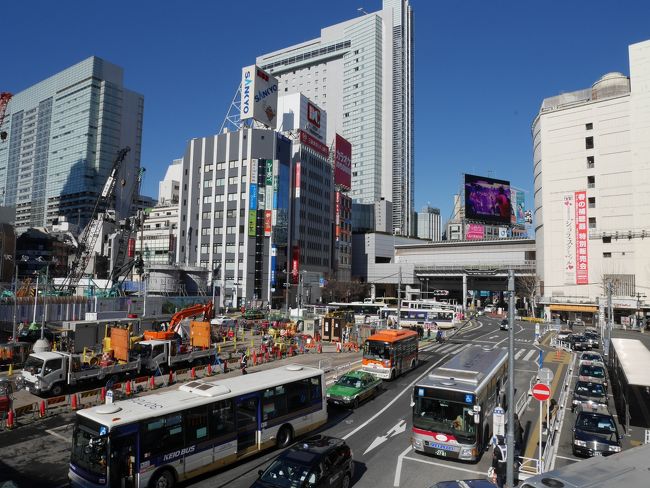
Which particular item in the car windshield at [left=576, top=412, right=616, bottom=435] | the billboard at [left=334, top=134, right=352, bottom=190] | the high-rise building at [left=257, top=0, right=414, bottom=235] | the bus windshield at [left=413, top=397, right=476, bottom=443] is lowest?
the car windshield at [left=576, top=412, right=616, bottom=435]

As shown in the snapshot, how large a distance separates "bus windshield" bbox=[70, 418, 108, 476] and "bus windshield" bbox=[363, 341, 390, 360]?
705 inches

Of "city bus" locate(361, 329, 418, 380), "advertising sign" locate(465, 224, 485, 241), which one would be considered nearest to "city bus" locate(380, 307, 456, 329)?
"city bus" locate(361, 329, 418, 380)

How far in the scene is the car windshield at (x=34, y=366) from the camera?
2264 cm

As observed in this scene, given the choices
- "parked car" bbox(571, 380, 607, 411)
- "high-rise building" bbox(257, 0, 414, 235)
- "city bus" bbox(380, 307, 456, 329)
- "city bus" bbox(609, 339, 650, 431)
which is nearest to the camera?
"city bus" bbox(609, 339, 650, 431)

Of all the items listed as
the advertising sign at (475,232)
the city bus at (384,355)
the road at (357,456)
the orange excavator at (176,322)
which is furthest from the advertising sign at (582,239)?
the road at (357,456)

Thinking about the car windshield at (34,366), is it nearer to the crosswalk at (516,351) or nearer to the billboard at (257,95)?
the crosswalk at (516,351)

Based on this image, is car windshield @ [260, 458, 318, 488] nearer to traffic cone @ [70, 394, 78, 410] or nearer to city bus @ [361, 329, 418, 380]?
traffic cone @ [70, 394, 78, 410]

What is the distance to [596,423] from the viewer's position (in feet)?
54.8

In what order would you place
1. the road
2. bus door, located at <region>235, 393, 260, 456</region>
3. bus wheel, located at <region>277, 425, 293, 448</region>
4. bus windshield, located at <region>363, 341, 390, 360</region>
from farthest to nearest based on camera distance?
bus windshield, located at <region>363, 341, 390, 360</region>, bus wheel, located at <region>277, 425, 293, 448</region>, bus door, located at <region>235, 393, 260, 456</region>, the road

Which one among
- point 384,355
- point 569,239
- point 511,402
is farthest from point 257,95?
point 511,402

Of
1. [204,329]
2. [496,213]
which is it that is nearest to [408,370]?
[204,329]

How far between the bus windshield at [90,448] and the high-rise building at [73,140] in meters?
152

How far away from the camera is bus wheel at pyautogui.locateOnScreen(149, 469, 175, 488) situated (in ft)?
39.9

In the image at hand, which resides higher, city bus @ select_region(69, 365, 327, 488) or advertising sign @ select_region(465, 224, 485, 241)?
advertising sign @ select_region(465, 224, 485, 241)
